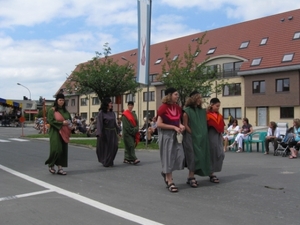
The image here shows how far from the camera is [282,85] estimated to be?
37.2 meters

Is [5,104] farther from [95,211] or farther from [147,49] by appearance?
[95,211]

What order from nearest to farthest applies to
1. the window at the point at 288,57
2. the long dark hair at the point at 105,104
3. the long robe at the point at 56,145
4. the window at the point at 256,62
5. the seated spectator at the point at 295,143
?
the long robe at the point at 56,145, the long dark hair at the point at 105,104, the seated spectator at the point at 295,143, the window at the point at 288,57, the window at the point at 256,62

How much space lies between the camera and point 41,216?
→ 5531 millimetres

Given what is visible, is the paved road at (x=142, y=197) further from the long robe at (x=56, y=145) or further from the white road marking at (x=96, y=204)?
the long robe at (x=56, y=145)

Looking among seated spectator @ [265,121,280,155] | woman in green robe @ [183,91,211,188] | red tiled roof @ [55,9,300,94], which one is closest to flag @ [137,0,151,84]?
seated spectator @ [265,121,280,155]

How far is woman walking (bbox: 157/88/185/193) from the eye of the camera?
24.0 ft

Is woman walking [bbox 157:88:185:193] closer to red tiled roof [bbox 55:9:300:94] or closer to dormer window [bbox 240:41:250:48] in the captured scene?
red tiled roof [bbox 55:9:300:94]

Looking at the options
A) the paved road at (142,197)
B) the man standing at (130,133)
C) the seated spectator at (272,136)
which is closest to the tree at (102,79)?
the seated spectator at (272,136)

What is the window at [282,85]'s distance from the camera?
3662 centimetres

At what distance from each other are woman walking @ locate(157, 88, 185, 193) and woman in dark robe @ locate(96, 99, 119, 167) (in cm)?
378

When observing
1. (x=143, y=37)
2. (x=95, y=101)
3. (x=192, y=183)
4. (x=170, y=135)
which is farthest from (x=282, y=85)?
(x=95, y=101)

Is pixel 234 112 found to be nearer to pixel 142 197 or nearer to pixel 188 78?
pixel 188 78

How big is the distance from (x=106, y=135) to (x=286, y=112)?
29138 mm

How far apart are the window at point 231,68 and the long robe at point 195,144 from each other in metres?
34.6
